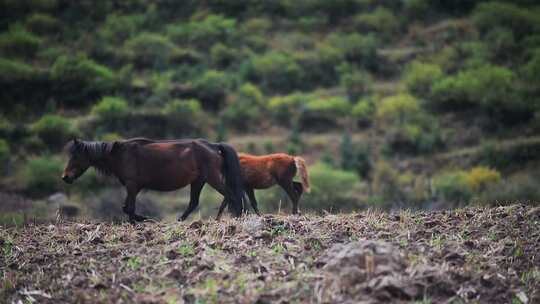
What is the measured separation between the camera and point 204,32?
67.1m

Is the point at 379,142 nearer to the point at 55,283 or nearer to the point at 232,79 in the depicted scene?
the point at 232,79

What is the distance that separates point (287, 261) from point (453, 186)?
33.1 meters

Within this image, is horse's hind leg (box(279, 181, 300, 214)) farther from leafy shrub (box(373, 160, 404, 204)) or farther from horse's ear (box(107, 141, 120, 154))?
leafy shrub (box(373, 160, 404, 204))

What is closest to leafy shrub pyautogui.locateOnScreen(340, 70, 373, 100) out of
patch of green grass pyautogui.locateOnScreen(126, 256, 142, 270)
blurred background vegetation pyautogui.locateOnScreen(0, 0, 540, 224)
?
blurred background vegetation pyautogui.locateOnScreen(0, 0, 540, 224)

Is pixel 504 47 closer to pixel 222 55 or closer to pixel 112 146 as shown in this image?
pixel 222 55

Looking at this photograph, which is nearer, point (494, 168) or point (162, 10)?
point (494, 168)

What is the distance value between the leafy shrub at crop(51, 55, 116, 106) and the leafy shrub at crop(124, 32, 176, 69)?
4859mm

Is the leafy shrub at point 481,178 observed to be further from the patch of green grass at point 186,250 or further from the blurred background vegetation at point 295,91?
the patch of green grass at point 186,250

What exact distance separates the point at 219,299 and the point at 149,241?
241 cm

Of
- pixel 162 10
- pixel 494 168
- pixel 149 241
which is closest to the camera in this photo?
pixel 149 241

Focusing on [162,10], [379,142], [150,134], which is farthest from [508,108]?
[162,10]

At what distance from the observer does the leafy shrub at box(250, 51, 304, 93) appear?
199 ft

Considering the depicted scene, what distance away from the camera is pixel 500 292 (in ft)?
26.8

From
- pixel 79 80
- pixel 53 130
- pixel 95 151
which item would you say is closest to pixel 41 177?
pixel 53 130
